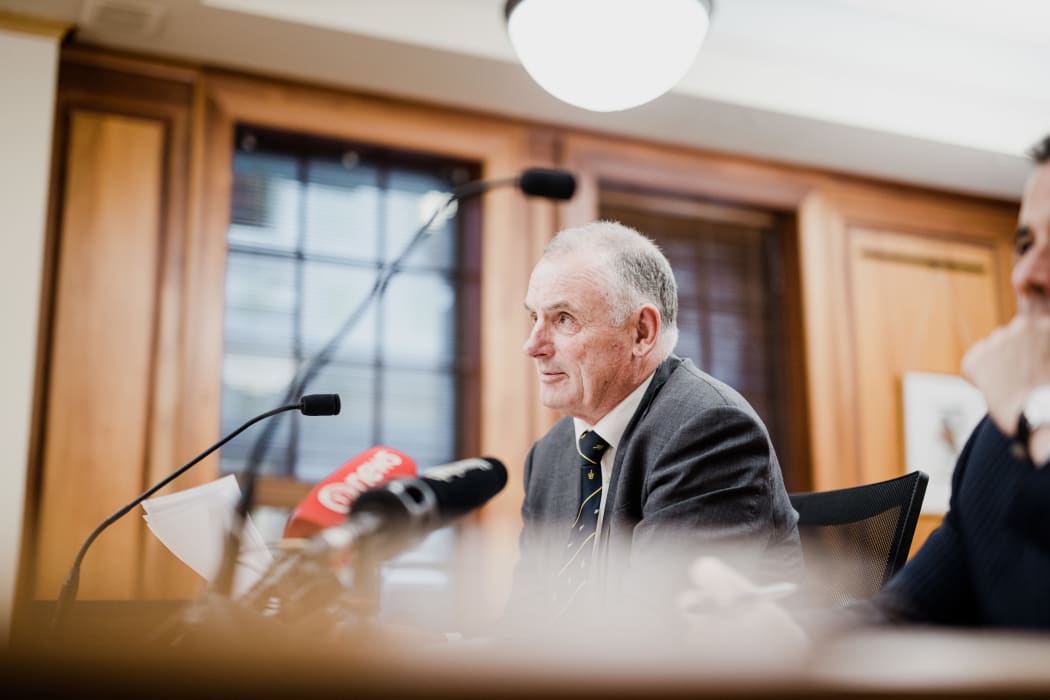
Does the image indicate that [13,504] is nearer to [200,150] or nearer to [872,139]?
[200,150]

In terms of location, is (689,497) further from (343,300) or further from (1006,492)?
(343,300)

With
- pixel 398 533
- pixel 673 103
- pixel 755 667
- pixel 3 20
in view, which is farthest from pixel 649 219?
pixel 755 667

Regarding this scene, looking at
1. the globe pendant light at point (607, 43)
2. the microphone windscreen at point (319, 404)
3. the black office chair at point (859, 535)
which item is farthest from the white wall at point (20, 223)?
the black office chair at point (859, 535)

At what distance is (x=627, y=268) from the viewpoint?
6.19ft

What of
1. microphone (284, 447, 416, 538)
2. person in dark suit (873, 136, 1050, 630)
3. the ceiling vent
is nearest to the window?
the ceiling vent

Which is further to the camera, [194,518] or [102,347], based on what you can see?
[102,347]

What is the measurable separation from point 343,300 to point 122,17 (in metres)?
1.13

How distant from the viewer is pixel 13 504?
2912mm

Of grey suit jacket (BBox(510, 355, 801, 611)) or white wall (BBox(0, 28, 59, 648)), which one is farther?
white wall (BBox(0, 28, 59, 648))

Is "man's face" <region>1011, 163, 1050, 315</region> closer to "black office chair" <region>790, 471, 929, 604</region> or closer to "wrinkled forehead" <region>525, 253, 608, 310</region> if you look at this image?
"black office chair" <region>790, 471, 929, 604</region>

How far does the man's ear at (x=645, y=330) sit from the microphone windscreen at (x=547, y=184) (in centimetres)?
49

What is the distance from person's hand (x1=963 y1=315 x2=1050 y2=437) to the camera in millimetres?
963

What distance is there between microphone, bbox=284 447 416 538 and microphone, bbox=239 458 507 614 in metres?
0.14

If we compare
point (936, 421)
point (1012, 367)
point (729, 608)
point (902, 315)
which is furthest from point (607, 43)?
point (936, 421)
